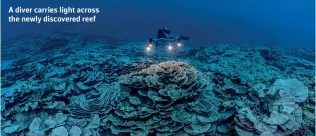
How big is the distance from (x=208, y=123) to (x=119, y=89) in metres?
2.81

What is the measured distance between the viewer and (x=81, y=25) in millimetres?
55031

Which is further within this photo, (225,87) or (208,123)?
(225,87)

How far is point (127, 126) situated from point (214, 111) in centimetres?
219

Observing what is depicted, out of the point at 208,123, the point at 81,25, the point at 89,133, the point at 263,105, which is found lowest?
the point at 89,133

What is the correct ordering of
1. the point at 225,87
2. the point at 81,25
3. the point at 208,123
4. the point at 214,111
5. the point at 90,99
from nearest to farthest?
the point at 208,123 → the point at 214,111 → the point at 90,99 → the point at 225,87 → the point at 81,25

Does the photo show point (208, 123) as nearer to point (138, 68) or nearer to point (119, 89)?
point (119, 89)

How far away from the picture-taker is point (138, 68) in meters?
8.52

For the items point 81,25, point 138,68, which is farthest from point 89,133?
point 81,25

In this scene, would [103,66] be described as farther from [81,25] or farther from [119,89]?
[81,25]

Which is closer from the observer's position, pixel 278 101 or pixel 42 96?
pixel 278 101

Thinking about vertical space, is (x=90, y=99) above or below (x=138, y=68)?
below

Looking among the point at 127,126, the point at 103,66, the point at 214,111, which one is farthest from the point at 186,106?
the point at 103,66

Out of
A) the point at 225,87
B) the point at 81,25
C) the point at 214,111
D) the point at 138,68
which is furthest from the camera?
the point at 81,25

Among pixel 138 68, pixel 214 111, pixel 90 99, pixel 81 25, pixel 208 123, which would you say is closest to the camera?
pixel 208 123
